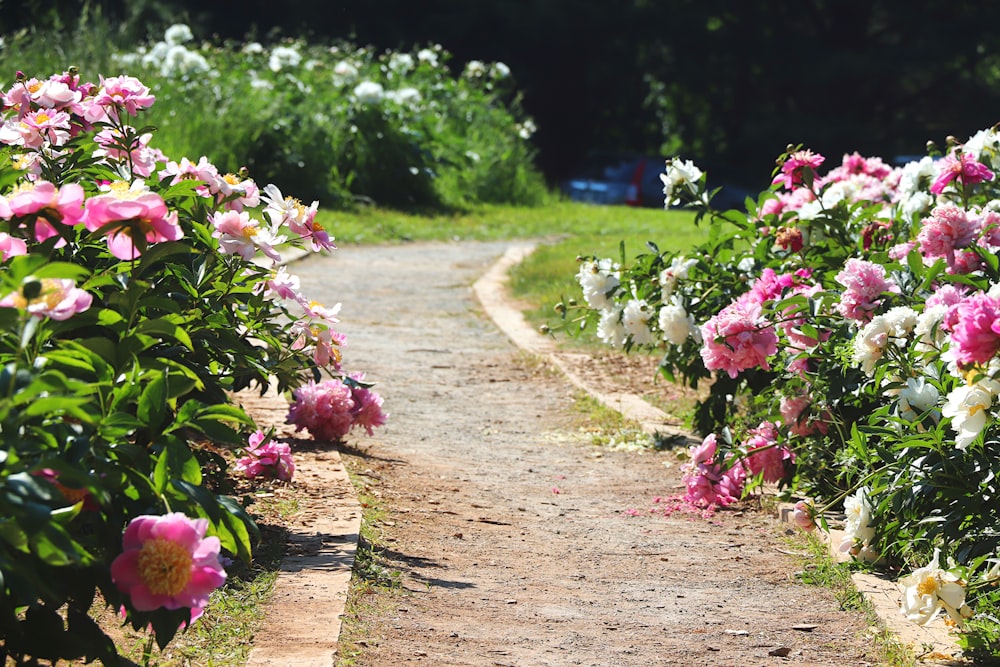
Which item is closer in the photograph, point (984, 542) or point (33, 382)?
point (33, 382)

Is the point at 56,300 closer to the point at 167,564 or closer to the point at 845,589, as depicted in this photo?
the point at 167,564

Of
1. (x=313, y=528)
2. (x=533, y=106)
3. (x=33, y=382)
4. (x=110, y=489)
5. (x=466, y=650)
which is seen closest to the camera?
(x=33, y=382)

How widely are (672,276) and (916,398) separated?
1518 mm

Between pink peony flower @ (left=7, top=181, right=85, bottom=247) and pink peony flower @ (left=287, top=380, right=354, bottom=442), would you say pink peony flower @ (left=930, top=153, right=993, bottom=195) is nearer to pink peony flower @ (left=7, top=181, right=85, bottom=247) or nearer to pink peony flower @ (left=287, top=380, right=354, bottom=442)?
pink peony flower @ (left=287, top=380, right=354, bottom=442)

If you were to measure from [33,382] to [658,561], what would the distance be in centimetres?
236

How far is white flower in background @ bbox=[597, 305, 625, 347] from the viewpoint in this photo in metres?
4.89

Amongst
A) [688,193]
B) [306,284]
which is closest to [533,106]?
[306,284]

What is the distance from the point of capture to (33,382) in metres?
1.75

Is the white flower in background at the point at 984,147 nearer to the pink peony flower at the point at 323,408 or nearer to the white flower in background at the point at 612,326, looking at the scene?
the white flower in background at the point at 612,326

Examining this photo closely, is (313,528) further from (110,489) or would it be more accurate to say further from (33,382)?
(33,382)

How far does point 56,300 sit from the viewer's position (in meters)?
2.00

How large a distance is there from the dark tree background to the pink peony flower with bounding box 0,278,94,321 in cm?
2281

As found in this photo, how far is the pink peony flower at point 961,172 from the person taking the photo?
4.25 metres

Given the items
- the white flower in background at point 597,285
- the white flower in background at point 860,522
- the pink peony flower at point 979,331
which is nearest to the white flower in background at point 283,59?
the white flower in background at point 597,285
